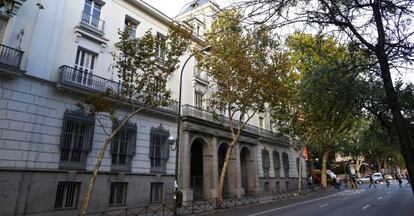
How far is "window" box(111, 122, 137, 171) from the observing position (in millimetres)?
18125

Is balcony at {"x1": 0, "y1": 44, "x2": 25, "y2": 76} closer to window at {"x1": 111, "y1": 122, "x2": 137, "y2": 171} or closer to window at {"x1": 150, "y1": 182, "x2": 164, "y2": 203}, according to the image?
window at {"x1": 111, "y1": 122, "x2": 137, "y2": 171}

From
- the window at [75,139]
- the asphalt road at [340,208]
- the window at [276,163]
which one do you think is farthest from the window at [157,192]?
the window at [276,163]

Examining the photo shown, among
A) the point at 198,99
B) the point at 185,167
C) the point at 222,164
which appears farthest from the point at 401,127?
the point at 222,164

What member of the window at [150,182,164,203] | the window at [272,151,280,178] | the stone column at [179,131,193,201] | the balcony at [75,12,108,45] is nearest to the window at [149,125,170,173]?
the window at [150,182,164,203]

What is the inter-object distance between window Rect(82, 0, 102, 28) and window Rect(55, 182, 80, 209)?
903 cm

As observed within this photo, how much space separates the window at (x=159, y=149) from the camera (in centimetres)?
2059

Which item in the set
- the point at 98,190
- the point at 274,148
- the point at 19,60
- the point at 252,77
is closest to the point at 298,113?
the point at 274,148

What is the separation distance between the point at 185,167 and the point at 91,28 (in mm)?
11293

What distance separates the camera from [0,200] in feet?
42.0

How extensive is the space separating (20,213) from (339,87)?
537 inches

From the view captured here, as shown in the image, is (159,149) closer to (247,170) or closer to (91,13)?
(91,13)

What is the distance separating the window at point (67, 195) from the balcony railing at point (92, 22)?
885 cm

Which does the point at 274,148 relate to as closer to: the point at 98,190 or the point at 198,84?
the point at 198,84

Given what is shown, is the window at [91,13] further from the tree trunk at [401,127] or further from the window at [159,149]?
the tree trunk at [401,127]
